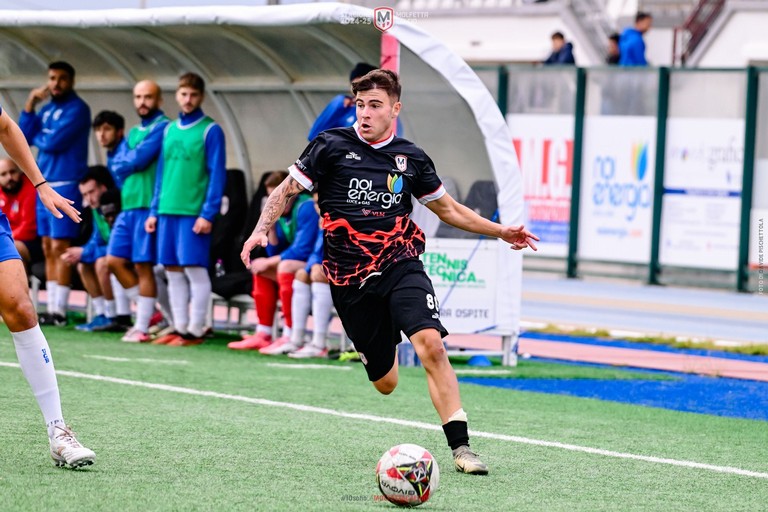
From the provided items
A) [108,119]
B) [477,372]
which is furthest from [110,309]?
[477,372]

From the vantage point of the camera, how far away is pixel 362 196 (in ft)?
22.1

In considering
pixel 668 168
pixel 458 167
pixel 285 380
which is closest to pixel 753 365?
pixel 458 167

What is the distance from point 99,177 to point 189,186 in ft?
5.27

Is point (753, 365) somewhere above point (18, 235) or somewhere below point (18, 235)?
below

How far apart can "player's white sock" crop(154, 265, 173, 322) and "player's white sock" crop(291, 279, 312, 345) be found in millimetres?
1602

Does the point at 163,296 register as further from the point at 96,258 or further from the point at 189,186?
the point at 189,186

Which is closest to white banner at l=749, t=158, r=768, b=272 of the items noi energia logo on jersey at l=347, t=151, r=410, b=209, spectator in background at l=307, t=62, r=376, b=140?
spectator in background at l=307, t=62, r=376, b=140

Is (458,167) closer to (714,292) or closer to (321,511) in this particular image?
(321,511)

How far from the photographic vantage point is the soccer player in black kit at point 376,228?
21.7 ft

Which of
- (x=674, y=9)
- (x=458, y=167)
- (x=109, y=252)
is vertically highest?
(x=674, y=9)

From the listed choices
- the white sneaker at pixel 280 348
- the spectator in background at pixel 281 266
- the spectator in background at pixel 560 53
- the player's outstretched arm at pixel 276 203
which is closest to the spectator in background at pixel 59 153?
the spectator in background at pixel 281 266

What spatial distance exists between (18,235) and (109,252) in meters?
1.70

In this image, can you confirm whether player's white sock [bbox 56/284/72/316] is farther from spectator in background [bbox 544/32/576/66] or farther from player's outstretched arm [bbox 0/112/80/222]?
spectator in background [bbox 544/32/576/66]

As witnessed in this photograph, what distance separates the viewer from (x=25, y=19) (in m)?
13.2
